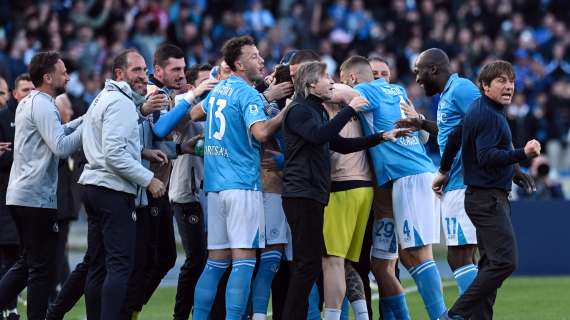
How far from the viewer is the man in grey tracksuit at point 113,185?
9.40 m

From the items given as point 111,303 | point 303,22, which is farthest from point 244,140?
point 303,22

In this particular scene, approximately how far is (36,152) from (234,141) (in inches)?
70.4

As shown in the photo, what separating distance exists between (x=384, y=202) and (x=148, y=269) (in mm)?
2349

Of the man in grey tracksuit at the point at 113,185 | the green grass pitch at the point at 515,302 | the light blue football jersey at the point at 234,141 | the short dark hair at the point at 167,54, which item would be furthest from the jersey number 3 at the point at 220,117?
the green grass pitch at the point at 515,302

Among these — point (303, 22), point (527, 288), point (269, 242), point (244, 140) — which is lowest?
point (527, 288)

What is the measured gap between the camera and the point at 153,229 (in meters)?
10.9

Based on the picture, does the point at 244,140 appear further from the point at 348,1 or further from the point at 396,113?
the point at 348,1

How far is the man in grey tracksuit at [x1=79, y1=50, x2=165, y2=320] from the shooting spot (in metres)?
9.40

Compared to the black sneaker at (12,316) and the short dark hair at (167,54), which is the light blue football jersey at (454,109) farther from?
the black sneaker at (12,316)

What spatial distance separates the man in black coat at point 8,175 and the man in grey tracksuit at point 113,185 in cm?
220

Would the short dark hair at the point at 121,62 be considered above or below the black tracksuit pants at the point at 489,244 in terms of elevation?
above

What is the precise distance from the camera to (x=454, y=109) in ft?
33.1

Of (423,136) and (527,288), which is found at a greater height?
(423,136)

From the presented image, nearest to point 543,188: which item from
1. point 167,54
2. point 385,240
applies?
point 385,240
